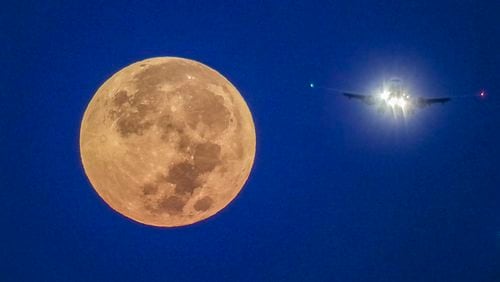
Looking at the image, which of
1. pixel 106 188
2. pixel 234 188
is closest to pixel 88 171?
pixel 106 188

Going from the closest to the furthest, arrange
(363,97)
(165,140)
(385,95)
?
1. (165,140)
2. (363,97)
3. (385,95)

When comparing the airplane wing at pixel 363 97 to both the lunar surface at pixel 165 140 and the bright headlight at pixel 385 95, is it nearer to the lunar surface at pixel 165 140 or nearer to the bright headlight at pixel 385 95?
the bright headlight at pixel 385 95

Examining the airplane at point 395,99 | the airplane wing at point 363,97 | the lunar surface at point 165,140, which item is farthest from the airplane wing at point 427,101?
the lunar surface at point 165,140

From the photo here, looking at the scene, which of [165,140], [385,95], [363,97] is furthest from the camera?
[385,95]

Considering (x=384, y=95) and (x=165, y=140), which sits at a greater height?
(x=384, y=95)

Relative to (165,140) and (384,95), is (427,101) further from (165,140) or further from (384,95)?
(165,140)

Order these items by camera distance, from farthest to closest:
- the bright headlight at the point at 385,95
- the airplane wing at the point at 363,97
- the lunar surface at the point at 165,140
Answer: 1. the bright headlight at the point at 385,95
2. the airplane wing at the point at 363,97
3. the lunar surface at the point at 165,140

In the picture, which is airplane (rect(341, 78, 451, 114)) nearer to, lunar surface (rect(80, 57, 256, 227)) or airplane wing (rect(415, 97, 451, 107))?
airplane wing (rect(415, 97, 451, 107))

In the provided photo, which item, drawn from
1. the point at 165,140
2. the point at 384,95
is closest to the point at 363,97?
the point at 384,95

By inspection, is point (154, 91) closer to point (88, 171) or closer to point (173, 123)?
point (173, 123)
